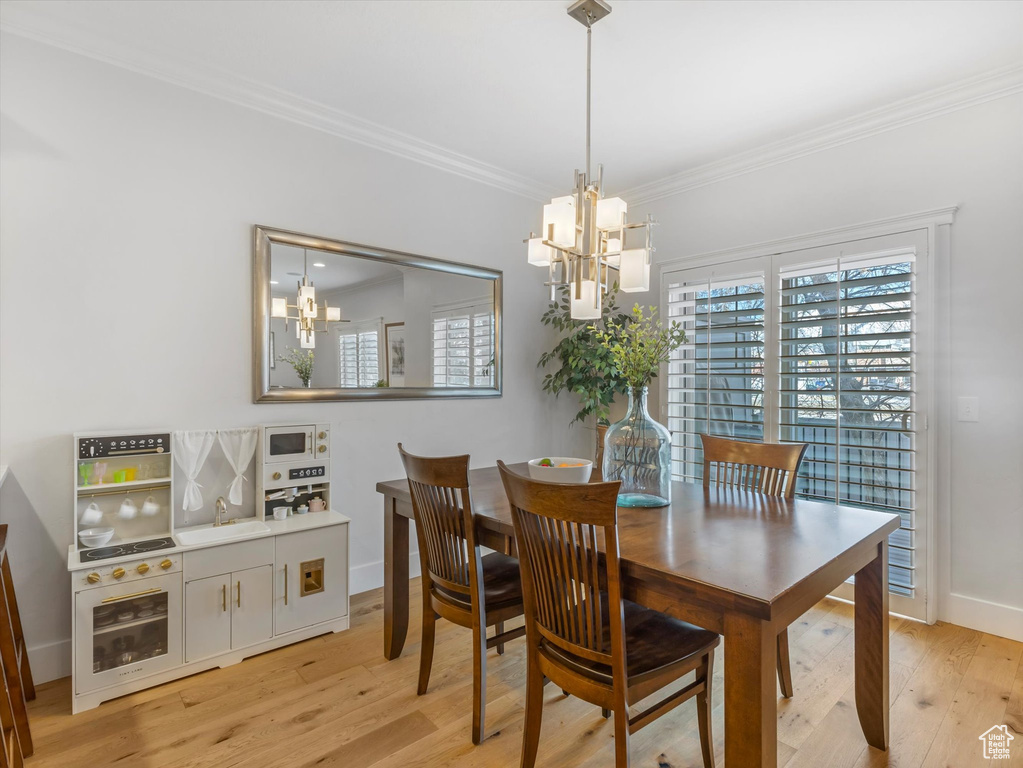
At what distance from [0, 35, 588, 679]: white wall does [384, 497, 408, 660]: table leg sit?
0.84m

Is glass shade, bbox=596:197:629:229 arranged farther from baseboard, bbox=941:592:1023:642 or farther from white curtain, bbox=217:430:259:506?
baseboard, bbox=941:592:1023:642

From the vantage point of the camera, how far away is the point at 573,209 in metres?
2.07

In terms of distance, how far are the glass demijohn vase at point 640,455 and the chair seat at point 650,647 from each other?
439 millimetres

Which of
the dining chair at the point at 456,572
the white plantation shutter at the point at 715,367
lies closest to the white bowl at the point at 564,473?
the dining chair at the point at 456,572

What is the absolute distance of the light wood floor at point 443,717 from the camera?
179 centimetres

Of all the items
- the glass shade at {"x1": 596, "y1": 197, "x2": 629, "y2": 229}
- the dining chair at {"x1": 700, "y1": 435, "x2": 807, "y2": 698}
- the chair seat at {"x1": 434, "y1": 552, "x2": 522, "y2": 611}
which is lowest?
the chair seat at {"x1": 434, "y1": 552, "x2": 522, "y2": 611}

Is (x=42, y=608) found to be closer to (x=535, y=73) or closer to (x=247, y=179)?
(x=247, y=179)

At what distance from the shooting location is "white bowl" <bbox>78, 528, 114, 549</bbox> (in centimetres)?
223

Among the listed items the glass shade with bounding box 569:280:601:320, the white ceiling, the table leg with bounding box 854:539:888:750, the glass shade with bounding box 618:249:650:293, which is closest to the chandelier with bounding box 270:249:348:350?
the white ceiling

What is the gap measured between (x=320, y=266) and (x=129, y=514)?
149 cm

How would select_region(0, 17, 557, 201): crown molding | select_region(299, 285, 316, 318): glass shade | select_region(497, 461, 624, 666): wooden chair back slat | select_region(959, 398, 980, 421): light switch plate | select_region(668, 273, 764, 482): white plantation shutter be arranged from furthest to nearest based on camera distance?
select_region(668, 273, 764, 482): white plantation shutter
select_region(299, 285, 316, 318): glass shade
select_region(959, 398, 980, 421): light switch plate
select_region(0, 17, 557, 201): crown molding
select_region(497, 461, 624, 666): wooden chair back slat

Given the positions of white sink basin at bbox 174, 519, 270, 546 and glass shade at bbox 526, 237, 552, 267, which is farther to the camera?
white sink basin at bbox 174, 519, 270, 546

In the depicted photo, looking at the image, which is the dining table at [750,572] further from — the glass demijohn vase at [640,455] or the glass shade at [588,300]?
the glass shade at [588,300]

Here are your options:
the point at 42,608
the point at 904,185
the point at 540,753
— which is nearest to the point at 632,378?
the point at 540,753
